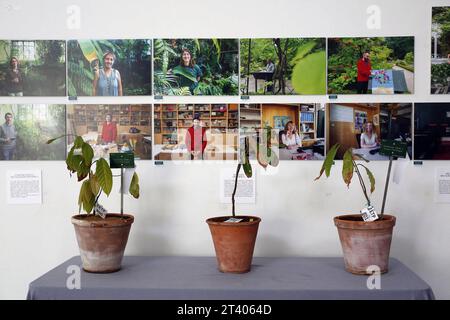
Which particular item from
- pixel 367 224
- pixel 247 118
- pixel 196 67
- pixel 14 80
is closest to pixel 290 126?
pixel 247 118

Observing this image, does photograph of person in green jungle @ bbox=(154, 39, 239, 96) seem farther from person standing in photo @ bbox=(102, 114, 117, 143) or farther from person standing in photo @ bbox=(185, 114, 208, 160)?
person standing in photo @ bbox=(102, 114, 117, 143)

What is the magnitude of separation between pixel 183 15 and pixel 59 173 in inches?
45.3

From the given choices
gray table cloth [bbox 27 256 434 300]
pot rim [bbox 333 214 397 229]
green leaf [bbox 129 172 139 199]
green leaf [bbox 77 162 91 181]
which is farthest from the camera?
green leaf [bbox 129 172 139 199]

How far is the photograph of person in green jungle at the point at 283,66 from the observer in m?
2.81

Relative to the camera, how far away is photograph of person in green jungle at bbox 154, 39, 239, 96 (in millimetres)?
2838

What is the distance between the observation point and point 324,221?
2.83 m

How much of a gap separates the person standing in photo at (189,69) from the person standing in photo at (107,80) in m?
0.37

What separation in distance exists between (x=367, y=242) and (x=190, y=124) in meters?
1.17

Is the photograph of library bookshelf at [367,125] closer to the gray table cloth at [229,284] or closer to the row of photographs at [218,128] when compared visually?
the row of photographs at [218,128]

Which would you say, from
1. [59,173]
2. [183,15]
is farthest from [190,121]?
[59,173]

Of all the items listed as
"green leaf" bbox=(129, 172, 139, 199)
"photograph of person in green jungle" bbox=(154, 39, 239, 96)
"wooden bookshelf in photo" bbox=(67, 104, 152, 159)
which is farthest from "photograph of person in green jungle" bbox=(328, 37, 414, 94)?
"green leaf" bbox=(129, 172, 139, 199)

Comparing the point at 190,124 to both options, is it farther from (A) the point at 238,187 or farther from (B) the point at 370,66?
(B) the point at 370,66

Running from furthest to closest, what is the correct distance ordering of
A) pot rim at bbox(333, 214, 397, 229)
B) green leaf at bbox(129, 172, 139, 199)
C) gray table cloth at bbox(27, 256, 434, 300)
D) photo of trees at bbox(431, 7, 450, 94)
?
photo of trees at bbox(431, 7, 450, 94) < green leaf at bbox(129, 172, 139, 199) < pot rim at bbox(333, 214, 397, 229) < gray table cloth at bbox(27, 256, 434, 300)

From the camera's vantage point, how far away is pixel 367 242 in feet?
7.54
